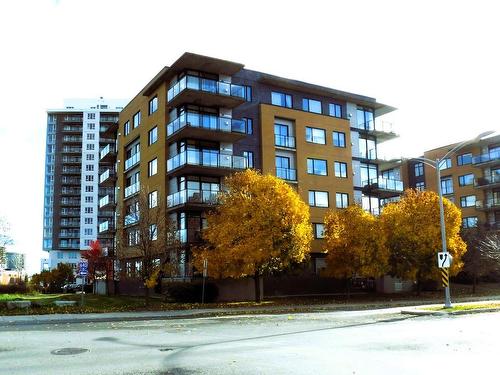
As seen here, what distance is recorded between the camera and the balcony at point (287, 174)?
4269cm

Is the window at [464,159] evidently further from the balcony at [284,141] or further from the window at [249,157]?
the window at [249,157]

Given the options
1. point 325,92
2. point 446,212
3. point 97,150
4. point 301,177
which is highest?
point 97,150

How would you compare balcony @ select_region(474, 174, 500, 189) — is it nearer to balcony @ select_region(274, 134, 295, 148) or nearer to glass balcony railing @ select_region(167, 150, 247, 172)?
balcony @ select_region(274, 134, 295, 148)

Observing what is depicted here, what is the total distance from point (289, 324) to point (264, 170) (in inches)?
941

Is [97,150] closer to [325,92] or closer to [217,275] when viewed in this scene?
[325,92]

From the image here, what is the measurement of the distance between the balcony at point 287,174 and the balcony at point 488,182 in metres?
30.1

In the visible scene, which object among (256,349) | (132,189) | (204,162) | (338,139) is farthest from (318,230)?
(256,349)

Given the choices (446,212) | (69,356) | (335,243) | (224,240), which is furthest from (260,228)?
(69,356)

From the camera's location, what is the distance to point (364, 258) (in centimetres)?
3481

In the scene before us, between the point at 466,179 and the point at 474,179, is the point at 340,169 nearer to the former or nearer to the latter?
the point at 474,179

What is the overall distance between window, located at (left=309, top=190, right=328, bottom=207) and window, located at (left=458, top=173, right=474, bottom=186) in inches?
1143

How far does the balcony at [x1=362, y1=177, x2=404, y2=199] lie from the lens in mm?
48531

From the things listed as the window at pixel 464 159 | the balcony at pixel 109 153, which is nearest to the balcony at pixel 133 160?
the balcony at pixel 109 153

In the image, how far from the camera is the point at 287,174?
142ft
